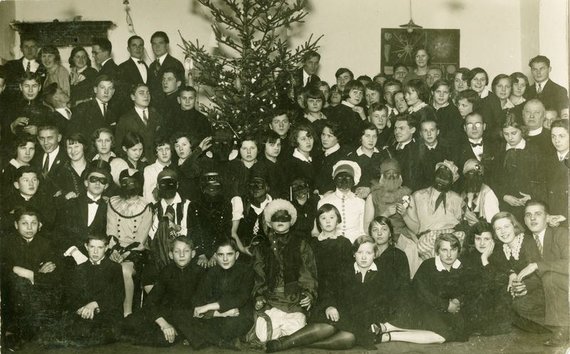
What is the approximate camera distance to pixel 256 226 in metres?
5.77

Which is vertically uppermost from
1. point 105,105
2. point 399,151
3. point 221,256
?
point 105,105

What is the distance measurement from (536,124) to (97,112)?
12.6 feet

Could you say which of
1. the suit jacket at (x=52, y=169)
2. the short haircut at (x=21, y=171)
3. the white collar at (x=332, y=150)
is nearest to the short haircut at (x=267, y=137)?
the white collar at (x=332, y=150)

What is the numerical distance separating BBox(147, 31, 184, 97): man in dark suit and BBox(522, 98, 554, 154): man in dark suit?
320 centimetres

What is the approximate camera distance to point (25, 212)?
5.57 m

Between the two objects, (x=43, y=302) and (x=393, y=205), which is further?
(x=393, y=205)

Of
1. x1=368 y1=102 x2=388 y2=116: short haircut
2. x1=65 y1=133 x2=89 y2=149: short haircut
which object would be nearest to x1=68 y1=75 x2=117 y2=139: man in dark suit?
x1=65 y1=133 x2=89 y2=149: short haircut

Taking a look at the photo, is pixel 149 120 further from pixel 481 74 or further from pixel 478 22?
pixel 478 22

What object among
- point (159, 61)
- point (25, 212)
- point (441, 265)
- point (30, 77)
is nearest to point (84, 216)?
point (25, 212)

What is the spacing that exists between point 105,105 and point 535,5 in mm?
4326

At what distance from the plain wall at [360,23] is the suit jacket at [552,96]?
0.66m

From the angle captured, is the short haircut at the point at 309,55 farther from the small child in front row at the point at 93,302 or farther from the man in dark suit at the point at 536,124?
the small child in front row at the point at 93,302

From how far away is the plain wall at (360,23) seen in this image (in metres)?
7.50

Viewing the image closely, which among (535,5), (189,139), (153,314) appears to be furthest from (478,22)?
(153,314)
